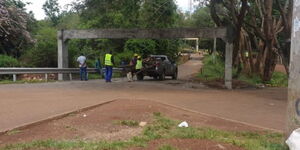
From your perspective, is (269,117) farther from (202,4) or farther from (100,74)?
(100,74)

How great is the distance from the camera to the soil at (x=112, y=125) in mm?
6628

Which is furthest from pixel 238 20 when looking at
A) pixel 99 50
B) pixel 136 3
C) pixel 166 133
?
pixel 99 50

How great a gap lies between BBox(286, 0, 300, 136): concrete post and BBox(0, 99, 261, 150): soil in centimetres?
108

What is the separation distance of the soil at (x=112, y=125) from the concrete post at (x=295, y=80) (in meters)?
1.08

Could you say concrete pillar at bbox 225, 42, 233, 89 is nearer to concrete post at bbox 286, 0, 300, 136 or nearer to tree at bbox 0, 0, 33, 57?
tree at bbox 0, 0, 33, 57

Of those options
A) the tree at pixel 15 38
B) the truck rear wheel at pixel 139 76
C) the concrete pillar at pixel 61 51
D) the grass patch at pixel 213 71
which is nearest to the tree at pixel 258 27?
the grass patch at pixel 213 71

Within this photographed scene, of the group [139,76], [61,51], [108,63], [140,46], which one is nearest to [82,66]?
[61,51]

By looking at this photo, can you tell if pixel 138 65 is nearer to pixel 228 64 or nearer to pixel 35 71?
pixel 35 71

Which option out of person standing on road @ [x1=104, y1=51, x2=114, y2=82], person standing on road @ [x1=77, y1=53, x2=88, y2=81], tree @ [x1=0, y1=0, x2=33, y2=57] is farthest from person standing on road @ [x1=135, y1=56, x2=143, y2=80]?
tree @ [x1=0, y1=0, x2=33, y2=57]

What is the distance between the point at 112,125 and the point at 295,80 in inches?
151

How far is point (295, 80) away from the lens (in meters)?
5.33

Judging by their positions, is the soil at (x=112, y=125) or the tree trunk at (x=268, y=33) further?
the tree trunk at (x=268, y=33)

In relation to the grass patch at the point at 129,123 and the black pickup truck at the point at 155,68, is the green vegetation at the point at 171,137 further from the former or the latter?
the black pickup truck at the point at 155,68

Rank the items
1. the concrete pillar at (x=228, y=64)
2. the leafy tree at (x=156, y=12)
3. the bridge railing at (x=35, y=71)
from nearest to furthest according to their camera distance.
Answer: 1. the concrete pillar at (x=228, y=64)
2. the bridge railing at (x=35, y=71)
3. the leafy tree at (x=156, y=12)
